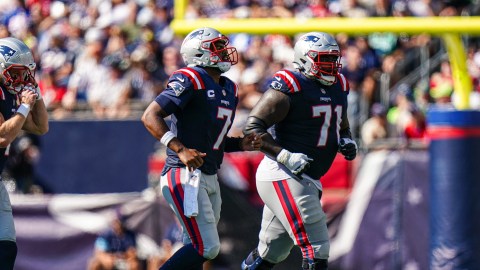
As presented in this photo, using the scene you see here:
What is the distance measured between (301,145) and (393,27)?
2411 mm

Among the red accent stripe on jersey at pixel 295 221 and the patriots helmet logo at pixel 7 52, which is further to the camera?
the red accent stripe on jersey at pixel 295 221

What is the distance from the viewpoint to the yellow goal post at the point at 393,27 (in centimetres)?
935

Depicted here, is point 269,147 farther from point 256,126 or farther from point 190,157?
point 190,157

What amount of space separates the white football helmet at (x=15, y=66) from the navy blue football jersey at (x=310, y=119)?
1552 mm

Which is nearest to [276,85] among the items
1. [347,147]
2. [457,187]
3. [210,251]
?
[347,147]

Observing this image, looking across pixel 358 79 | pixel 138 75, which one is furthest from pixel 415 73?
pixel 138 75

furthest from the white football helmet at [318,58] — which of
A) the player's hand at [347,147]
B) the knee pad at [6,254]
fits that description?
the knee pad at [6,254]

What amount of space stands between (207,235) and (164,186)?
440 mm

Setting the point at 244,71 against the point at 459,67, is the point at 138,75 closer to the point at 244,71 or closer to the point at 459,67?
the point at 244,71

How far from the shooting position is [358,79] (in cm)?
1289

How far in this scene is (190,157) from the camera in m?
6.86

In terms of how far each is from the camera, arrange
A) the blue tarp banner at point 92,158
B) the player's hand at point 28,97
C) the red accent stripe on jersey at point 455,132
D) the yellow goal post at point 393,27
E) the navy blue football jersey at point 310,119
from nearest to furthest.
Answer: the player's hand at point 28,97, the navy blue football jersey at point 310,119, the red accent stripe on jersey at point 455,132, the yellow goal post at point 393,27, the blue tarp banner at point 92,158

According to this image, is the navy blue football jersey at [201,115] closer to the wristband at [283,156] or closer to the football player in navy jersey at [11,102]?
the wristband at [283,156]

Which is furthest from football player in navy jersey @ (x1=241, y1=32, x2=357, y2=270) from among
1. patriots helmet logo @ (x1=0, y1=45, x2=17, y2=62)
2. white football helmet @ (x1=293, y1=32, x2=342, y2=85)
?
patriots helmet logo @ (x1=0, y1=45, x2=17, y2=62)
